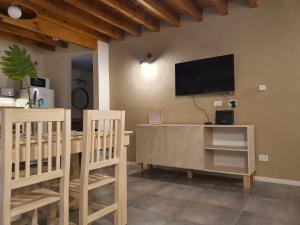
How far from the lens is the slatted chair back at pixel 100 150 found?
1718mm

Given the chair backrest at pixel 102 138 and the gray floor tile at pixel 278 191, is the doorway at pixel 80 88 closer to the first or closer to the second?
the chair backrest at pixel 102 138

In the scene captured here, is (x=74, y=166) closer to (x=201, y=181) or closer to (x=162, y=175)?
(x=162, y=175)

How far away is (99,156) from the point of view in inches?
75.2

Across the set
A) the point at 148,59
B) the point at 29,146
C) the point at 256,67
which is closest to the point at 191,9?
the point at 148,59

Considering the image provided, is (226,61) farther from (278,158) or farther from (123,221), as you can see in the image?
(123,221)

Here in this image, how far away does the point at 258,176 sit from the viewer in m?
3.31

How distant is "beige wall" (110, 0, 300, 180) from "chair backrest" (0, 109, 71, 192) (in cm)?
260

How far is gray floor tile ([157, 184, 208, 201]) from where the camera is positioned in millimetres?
2756

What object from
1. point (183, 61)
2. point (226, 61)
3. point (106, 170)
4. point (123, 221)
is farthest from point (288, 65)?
point (106, 170)

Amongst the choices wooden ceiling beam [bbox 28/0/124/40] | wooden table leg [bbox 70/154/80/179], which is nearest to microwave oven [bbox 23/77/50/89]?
wooden ceiling beam [bbox 28/0/124/40]

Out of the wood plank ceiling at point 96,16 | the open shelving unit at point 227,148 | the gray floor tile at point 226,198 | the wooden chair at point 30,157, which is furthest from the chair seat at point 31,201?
the open shelving unit at point 227,148

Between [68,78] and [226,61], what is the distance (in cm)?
363

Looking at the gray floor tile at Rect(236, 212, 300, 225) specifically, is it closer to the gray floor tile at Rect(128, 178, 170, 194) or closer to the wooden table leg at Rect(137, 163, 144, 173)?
the gray floor tile at Rect(128, 178, 170, 194)

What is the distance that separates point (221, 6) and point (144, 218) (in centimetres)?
302
